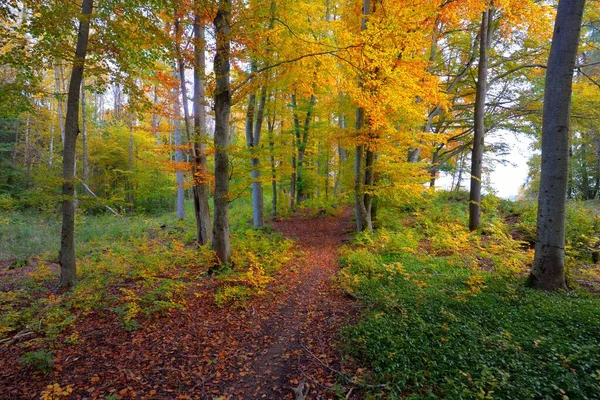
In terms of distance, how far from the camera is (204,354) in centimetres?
393

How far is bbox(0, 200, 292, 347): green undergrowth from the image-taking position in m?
4.50

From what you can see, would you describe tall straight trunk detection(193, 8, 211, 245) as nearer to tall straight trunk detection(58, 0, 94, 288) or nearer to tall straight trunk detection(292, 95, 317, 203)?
tall straight trunk detection(58, 0, 94, 288)

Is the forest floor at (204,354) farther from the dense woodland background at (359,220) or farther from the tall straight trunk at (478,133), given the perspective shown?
the tall straight trunk at (478,133)

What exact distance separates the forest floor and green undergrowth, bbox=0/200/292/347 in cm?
23

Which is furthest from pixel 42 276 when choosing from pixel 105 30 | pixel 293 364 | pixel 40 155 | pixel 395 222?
pixel 40 155

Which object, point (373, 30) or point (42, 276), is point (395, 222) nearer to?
point (373, 30)

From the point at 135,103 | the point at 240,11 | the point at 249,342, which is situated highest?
the point at 240,11

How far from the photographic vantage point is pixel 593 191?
1662cm

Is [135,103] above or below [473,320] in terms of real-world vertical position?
above

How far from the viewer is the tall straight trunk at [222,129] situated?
616 centimetres

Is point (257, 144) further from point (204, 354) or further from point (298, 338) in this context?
point (204, 354)

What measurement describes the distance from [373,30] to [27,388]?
9.40 meters

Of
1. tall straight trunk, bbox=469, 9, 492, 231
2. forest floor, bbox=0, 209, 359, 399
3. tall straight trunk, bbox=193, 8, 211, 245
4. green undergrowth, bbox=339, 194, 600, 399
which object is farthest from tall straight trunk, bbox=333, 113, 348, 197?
forest floor, bbox=0, 209, 359, 399

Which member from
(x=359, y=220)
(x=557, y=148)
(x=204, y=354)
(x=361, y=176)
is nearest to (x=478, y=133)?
(x=361, y=176)
